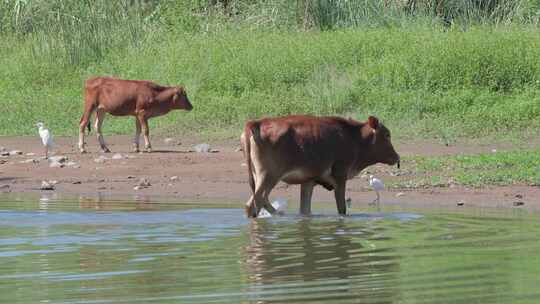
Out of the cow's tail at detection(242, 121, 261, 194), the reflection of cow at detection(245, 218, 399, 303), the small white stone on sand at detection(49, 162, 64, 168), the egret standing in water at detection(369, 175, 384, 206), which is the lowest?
the reflection of cow at detection(245, 218, 399, 303)

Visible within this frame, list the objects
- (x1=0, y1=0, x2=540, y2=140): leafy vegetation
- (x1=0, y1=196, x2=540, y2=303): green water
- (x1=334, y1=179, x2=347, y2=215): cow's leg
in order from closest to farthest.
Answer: (x1=0, y1=196, x2=540, y2=303): green water, (x1=334, y1=179, x2=347, y2=215): cow's leg, (x1=0, y1=0, x2=540, y2=140): leafy vegetation

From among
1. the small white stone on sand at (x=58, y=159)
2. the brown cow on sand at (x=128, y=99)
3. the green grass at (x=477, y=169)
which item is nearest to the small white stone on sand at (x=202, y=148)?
the brown cow on sand at (x=128, y=99)

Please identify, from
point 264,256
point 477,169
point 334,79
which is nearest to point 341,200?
point 264,256

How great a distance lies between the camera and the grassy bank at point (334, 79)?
19.7 metres

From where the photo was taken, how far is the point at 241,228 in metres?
11.6

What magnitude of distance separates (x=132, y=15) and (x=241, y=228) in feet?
50.8

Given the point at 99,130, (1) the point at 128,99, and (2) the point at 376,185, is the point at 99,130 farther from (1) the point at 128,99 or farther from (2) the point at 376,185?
(2) the point at 376,185

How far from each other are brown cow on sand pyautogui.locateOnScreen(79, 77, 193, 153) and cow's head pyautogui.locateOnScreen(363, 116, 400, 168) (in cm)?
680

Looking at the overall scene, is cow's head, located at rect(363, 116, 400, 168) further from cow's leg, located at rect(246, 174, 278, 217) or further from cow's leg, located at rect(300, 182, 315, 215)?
cow's leg, located at rect(246, 174, 278, 217)

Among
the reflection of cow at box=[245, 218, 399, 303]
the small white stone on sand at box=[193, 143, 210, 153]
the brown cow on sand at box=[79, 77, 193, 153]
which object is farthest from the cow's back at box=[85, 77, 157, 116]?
the reflection of cow at box=[245, 218, 399, 303]

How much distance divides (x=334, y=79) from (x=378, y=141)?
24.8ft

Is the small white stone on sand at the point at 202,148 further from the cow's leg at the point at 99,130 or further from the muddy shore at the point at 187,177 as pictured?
the cow's leg at the point at 99,130

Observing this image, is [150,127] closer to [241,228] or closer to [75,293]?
[241,228]

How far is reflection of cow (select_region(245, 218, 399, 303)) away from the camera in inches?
318
